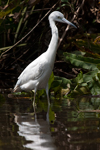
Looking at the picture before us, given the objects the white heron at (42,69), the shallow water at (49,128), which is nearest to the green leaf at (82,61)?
the white heron at (42,69)

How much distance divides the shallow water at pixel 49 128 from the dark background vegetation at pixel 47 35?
242 centimetres

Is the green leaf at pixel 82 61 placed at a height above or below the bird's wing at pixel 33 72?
below

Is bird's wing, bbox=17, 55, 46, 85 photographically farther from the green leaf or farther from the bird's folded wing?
the green leaf

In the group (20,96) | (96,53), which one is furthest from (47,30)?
(20,96)

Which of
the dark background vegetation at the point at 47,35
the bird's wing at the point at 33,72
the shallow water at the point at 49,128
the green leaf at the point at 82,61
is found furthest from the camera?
the dark background vegetation at the point at 47,35

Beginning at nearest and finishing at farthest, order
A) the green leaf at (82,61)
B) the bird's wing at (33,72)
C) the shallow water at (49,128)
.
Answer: the shallow water at (49,128) → the bird's wing at (33,72) → the green leaf at (82,61)

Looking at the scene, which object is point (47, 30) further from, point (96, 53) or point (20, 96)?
point (20, 96)

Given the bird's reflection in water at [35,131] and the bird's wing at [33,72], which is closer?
the bird's reflection in water at [35,131]

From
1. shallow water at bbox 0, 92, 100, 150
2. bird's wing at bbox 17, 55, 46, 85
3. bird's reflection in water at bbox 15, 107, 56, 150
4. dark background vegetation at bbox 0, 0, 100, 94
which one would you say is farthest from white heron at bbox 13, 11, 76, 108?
bird's reflection in water at bbox 15, 107, 56, 150

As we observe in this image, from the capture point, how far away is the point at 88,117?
444 cm

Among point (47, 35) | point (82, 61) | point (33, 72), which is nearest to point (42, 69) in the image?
point (33, 72)

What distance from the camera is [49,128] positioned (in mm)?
3756

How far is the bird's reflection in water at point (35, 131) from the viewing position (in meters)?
2.93

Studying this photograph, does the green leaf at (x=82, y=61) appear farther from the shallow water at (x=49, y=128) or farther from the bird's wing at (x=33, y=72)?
the shallow water at (x=49, y=128)
